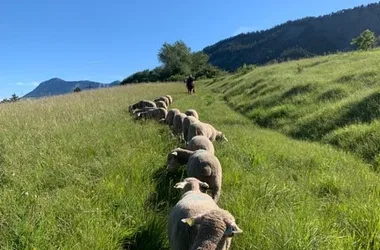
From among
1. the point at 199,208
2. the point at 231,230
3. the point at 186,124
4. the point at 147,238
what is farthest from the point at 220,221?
the point at 186,124

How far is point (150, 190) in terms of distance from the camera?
5184mm

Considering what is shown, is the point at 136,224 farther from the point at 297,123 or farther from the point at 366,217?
the point at 297,123

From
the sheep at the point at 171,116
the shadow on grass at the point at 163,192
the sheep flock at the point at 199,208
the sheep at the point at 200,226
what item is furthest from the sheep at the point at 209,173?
the sheep at the point at 171,116

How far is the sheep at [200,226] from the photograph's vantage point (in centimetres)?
284

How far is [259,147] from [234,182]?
2419 mm

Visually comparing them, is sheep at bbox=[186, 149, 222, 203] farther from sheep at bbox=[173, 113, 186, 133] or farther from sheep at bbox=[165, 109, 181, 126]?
sheep at bbox=[165, 109, 181, 126]

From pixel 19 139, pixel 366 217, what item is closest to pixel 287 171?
pixel 366 217

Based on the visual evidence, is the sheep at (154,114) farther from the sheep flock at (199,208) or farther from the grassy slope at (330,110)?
the sheep flock at (199,208)

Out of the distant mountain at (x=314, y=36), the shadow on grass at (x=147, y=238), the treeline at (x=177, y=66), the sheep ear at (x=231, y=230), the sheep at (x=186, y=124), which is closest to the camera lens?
the sheep ear at (x=231, y=230)

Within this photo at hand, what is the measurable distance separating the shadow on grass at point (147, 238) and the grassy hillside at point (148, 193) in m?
0.01

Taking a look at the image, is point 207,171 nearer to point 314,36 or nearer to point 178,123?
point 178,123

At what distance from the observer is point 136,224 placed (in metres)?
4.16

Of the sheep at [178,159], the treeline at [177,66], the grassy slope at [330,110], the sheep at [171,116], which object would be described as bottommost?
the grassy slope at [330,110]

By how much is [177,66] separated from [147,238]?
7507cm
